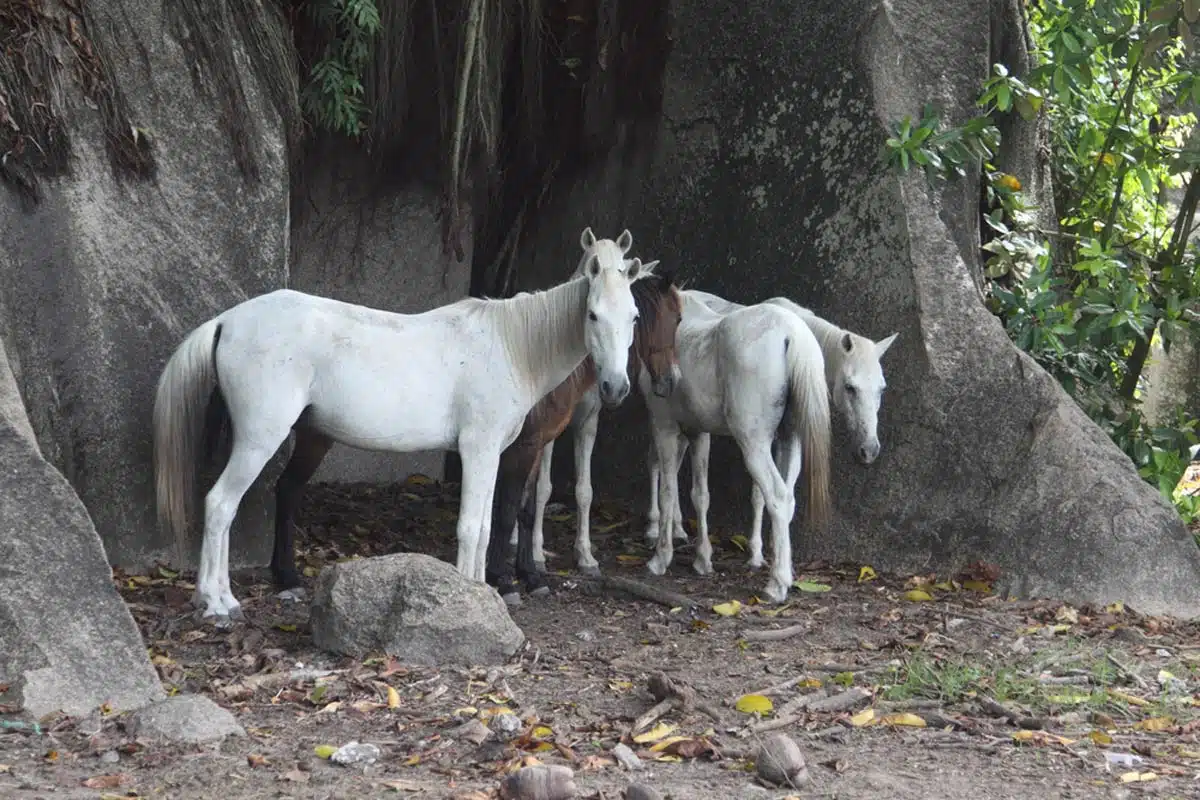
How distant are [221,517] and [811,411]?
2.85m

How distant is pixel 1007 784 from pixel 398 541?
4.78 metres

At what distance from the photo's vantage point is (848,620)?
6.80 metres

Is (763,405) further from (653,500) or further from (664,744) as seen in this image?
(664,744)

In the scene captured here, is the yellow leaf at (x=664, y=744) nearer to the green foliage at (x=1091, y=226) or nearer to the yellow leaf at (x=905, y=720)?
the yellow leaf at (x=905, y=720)

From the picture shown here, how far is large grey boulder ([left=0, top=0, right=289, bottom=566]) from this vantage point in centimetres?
675

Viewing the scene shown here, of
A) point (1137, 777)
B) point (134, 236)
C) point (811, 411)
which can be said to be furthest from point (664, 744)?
point (134, 236)

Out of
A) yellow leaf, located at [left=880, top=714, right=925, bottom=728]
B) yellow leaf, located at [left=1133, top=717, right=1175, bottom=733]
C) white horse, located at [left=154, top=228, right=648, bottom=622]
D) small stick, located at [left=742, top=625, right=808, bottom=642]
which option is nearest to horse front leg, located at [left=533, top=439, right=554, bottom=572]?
white horse, located at [left=154, top=228, right=648, bottom=622]

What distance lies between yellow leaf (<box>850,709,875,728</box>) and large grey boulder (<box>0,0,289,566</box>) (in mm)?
3662

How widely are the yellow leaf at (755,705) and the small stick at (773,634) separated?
1094 mm

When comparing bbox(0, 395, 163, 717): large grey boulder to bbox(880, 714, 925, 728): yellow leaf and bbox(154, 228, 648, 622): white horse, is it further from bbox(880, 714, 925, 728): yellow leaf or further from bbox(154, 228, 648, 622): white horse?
bbox(880, 714, 925, 728): yellow leaf

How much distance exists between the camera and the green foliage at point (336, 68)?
27.2 ft

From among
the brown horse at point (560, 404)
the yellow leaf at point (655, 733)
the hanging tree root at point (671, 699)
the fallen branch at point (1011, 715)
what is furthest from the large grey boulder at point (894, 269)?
the yellow leaf at point (655, 733)

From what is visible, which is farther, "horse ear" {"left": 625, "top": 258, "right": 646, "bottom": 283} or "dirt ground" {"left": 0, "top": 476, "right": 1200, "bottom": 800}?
"horse ear" {"left": 625, "top": 258, "right": 646, "bottom": 283}

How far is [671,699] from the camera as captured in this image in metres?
5.15
